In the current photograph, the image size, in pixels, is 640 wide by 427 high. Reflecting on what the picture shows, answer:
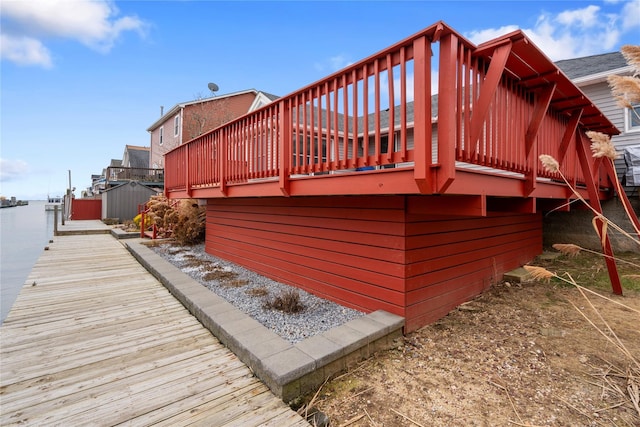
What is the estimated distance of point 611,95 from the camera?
23.5 ft

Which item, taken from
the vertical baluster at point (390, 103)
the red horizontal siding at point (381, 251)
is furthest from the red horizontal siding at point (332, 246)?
the vertical baluster at point (390, 103)

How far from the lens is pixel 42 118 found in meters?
17.0

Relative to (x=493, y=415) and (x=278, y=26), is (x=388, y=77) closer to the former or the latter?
(x=493, y=415)

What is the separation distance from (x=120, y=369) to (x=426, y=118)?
2.79 m

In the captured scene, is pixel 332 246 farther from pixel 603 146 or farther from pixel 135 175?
pixel 135 175

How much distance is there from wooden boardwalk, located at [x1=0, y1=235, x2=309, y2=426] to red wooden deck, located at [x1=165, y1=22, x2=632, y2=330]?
1468 mm

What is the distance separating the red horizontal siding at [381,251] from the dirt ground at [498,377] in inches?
15.4

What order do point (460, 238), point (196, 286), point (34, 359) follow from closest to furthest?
1. point (34, 359)
2. point (460, 238)
3. point (196, 286)

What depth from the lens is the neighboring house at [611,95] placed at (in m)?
6.89

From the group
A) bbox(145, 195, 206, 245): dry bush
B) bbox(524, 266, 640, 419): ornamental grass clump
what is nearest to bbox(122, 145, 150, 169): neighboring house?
bbox(145, 195, 206, 245): dry bush

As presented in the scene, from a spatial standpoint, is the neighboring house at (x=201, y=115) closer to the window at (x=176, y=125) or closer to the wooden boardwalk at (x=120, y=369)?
the window at (x=176, y=125)

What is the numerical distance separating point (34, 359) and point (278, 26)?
9641 mm

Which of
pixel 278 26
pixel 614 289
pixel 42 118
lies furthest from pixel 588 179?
pixel 42 118

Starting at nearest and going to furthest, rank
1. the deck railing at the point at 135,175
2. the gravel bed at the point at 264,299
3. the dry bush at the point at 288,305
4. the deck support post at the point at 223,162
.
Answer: the gravel bed at the point at 264,299
the dry bush at the point at 288,305
the deck support post at the point at 223,162
the deck railing at the point at 135,175
